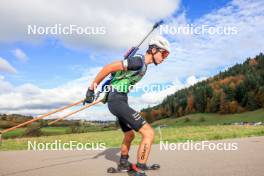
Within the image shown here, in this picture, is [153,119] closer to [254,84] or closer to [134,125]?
[254,84]

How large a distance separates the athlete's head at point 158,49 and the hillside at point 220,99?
11324 cm

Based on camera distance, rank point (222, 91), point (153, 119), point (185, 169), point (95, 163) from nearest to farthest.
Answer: point (185, 169), point (95, 163), point (222, 91), point (153, 119)

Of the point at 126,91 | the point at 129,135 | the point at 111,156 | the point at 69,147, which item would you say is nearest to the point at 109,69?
the point at 126,91

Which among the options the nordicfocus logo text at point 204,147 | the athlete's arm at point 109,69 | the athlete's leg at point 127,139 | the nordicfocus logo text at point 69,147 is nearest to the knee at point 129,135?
the athlete's leg at point 127,139

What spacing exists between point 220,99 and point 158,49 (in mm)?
137442

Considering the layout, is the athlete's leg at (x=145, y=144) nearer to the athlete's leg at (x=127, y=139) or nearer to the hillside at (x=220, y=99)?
the athlete's leg at (x=127, y=139)

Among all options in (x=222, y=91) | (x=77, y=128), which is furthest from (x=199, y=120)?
(x=77, y=128)

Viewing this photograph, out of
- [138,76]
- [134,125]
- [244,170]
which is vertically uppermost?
[138,76]

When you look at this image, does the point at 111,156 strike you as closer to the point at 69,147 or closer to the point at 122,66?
the point at 122,66

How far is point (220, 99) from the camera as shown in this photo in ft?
455

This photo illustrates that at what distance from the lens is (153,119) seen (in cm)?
15812

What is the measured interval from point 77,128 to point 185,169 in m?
40.3

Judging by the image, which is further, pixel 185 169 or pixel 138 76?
pixel 185 169

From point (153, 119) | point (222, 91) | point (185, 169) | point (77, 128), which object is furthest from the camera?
point (153, 119)
